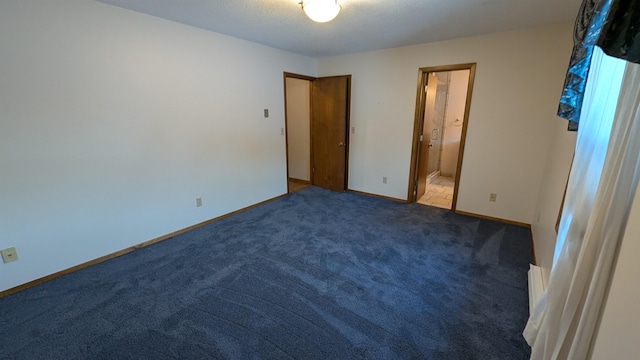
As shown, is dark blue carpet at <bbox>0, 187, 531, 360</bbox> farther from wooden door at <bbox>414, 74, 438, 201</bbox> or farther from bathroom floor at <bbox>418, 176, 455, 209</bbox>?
wooden door at <bbox>414, 74, 438, 201</bbox>

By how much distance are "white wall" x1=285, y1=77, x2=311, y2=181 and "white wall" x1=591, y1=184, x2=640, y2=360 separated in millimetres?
4549

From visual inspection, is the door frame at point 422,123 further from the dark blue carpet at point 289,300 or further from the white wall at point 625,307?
the white wall at point 625,307

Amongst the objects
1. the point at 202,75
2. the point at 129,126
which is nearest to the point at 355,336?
the point at 129,126

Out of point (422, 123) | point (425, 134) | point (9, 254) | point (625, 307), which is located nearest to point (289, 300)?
point (625, 307)

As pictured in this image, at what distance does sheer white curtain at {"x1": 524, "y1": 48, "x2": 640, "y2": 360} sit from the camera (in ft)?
2.66

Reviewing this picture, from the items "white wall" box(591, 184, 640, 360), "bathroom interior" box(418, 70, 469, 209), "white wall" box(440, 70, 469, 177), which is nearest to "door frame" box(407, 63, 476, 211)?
"bathroom interior" box(418, 70, 469, 209)

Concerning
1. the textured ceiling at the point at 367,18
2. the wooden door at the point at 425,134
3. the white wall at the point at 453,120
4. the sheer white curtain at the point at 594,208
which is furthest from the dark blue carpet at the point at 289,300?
the white wall at the point at 453,120

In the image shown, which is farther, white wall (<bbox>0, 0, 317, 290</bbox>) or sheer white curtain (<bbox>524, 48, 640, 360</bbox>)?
white wall (<bbox>0, 0, 317, 290</bbox>)

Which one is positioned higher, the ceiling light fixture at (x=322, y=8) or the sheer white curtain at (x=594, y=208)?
the ceiling light fixture at (x=322, y=8)

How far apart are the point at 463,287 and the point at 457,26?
8.74 ft

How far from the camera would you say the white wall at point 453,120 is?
17.7 ft

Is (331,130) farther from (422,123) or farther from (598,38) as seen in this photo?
(598,38)

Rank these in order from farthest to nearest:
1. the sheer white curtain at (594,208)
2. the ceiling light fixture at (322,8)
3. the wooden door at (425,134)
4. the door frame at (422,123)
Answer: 1. the wooden door at (425,134)
2. the door frame at (422,123)
3. the ceiling light fixture at (322,8)
4. the sheer white curtain at (594,208)

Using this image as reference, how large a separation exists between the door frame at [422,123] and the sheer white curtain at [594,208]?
2225 millimetres
